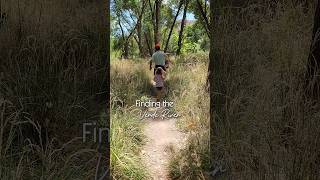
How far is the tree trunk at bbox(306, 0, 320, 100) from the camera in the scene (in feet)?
10.4

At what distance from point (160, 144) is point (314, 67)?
175cm

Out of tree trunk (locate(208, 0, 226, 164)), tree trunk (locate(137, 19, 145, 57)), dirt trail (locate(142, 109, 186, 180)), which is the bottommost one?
dirt trail (locate(142, 109, 186, 180))

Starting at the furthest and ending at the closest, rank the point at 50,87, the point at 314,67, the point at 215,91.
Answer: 1. the point at 215,91
2. the point at 50,87
3. the point at 314,67

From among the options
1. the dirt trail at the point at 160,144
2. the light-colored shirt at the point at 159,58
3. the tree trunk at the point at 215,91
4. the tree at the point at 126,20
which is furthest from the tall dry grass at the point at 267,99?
the tree at the point at 126,20

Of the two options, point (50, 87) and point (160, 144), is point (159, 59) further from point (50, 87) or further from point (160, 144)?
point (50, 87)

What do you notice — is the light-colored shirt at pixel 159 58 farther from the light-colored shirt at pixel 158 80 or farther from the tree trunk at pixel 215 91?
the tree trunk at pixel 215 91

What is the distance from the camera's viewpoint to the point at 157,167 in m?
4.02

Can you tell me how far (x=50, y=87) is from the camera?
3.60 metres

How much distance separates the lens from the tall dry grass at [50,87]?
320 centimetres

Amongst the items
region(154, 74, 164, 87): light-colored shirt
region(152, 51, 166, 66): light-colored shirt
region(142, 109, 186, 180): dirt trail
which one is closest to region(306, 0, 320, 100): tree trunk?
region(142, 109, 186, 180): dirt trail

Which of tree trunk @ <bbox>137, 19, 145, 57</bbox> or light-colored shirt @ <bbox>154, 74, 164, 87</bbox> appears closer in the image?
light-colored shirt @ <bbox>154, 74, 164, 87</bbox>

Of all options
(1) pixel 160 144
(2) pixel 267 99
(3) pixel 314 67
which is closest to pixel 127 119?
(1) pixel 160 144

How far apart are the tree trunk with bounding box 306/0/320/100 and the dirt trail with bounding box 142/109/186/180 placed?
52.2 inches

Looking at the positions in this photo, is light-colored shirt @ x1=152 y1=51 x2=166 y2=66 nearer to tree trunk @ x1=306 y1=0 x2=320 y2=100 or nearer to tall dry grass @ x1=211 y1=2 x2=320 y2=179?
tall dry grass @ x1=211 y1=2 x2=320 y2=179
